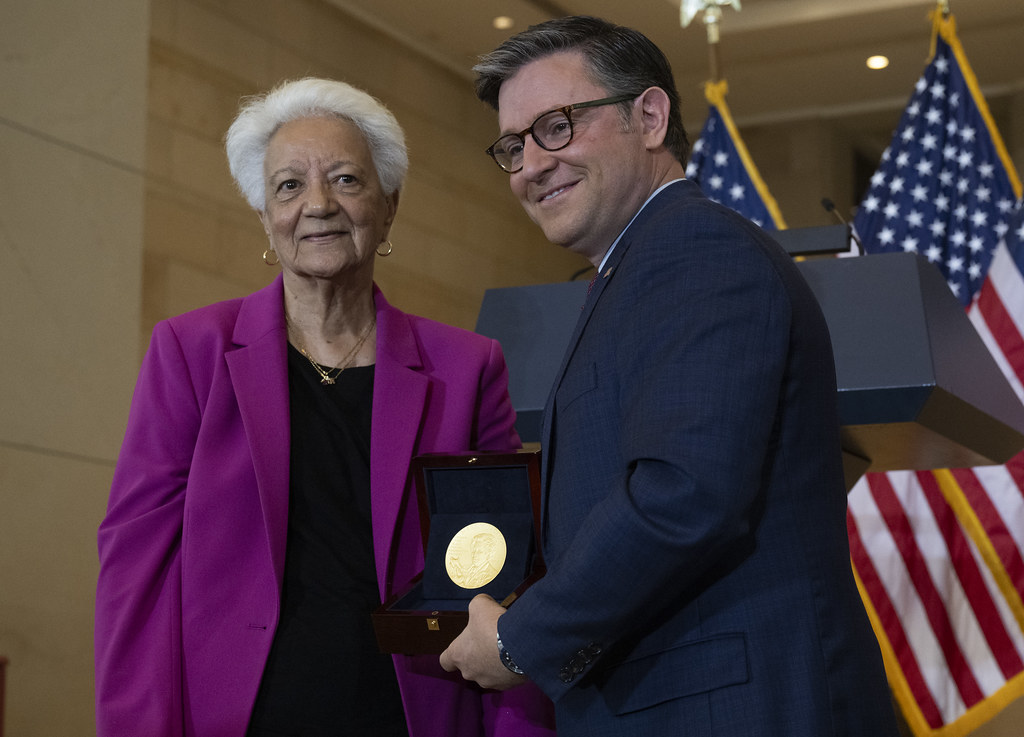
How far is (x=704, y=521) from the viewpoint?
1.43 meters

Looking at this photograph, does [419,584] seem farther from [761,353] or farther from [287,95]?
[287,95]

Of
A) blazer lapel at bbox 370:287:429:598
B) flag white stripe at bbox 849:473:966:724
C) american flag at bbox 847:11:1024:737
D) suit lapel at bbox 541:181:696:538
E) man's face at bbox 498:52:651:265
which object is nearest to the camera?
suit lapel at bbox 541:181:696:538

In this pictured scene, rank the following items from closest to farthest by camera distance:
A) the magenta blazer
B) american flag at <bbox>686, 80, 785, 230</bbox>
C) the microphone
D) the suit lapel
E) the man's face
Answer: the suit lapel
the man's face
the magenta blazer
the microphone
american flag at <bbox>686, 80, 785, 230</bbox>

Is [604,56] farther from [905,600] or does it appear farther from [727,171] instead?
[727,171]

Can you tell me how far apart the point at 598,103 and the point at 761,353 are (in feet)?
1.79

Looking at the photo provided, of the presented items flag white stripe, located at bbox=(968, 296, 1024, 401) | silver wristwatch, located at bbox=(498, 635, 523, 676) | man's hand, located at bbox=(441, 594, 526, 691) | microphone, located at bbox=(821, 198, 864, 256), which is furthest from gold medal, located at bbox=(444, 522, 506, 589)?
flag white stripe, located at bbox=(968, 296, 1024, 401)

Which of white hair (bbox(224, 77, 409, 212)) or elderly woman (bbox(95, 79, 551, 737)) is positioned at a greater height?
white hair (bbox(224, 77, 409, 212))

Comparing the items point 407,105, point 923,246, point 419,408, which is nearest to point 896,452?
point 419,408

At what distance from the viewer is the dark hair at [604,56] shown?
184 cm

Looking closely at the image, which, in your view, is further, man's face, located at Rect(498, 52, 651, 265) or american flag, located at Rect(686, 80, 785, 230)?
american flag, located at Rect(686, 80, 785, 230)

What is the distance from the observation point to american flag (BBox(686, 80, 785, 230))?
6238mm

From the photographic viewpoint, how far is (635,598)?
1465mm

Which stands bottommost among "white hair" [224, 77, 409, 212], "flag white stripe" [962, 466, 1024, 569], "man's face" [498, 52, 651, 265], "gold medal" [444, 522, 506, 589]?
"gold medal" [444, 522, 506, 589]

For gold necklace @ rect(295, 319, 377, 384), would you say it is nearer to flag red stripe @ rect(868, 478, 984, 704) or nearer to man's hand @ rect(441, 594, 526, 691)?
man's hand @ rect(441, 594, 526, 691)
